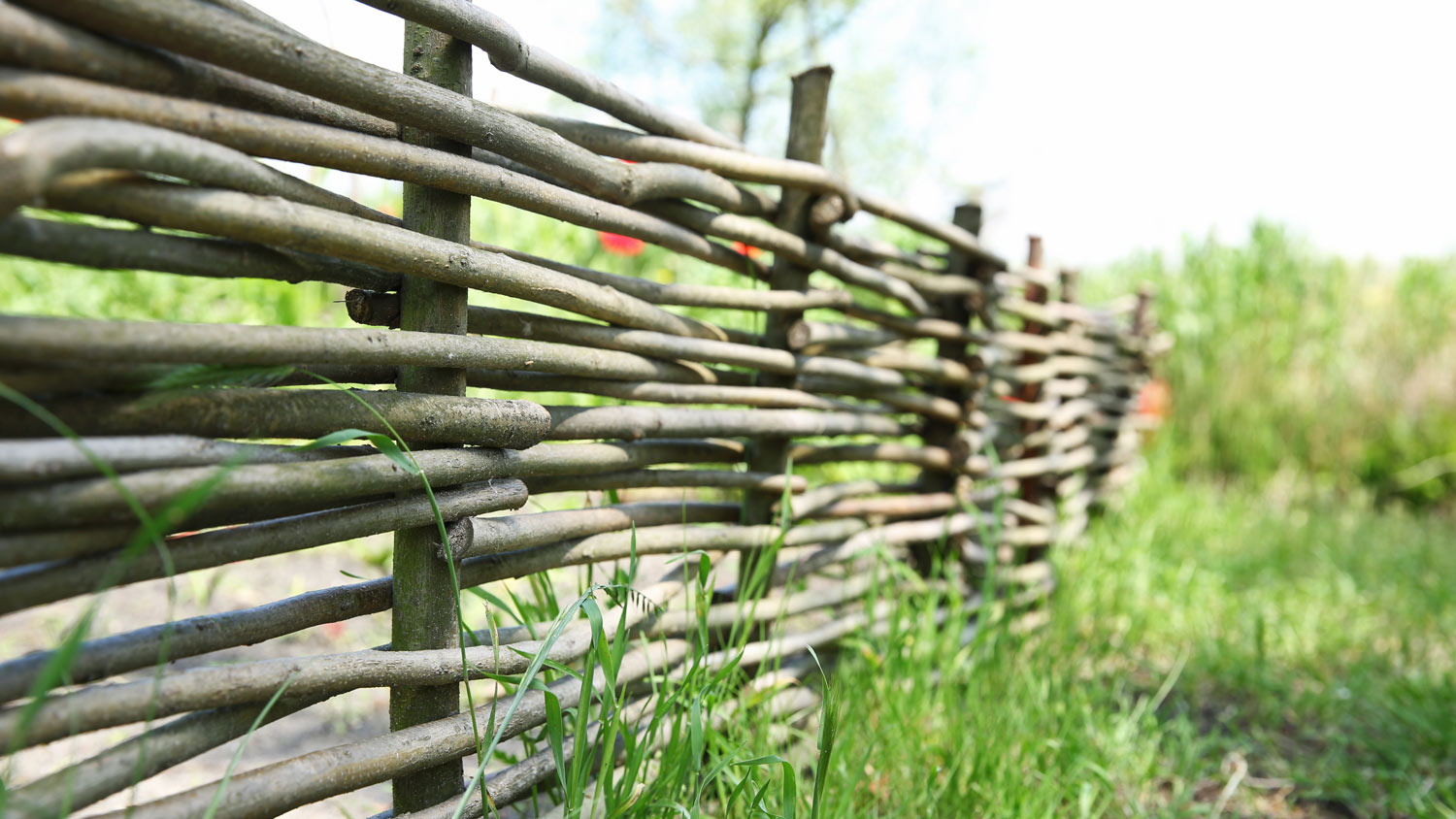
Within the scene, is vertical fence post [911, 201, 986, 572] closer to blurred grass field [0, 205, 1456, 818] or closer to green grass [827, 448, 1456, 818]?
blurred grass field [0, 205, 1456, 818]

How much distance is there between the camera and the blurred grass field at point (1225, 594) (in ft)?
6.54

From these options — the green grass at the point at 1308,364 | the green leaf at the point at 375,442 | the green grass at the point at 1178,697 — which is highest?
the green grass at the point at 1308,364

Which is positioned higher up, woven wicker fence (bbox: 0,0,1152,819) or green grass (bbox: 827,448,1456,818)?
woven wicker fence (bbox: 0,0,1152,819)

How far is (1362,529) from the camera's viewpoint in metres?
4.89

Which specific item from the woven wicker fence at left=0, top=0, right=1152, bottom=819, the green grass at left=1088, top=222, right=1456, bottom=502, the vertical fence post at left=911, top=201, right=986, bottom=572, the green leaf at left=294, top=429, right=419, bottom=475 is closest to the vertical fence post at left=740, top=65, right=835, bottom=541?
the woven wicker fence at left=0, top=0, right=1152, bottom=819

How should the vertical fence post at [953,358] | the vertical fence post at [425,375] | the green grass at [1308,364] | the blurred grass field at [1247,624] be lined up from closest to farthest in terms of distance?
the vertical fence post at [425,375]
the blurred grass field at [1247,624]
the vertical fence post at [953,358]
the green grass at [1308,364]

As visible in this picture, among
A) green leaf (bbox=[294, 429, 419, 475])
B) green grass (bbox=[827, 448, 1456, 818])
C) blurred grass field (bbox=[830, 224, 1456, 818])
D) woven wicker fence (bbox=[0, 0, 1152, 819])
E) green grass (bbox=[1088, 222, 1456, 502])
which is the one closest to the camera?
woven wicker fence (bbox=[0, 0, 1152, 819])

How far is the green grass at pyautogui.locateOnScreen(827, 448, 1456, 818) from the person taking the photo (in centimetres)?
186

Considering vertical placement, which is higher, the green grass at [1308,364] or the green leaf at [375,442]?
the green grass at [1308,364]

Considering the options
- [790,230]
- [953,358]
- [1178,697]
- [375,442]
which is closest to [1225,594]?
[1178,697]

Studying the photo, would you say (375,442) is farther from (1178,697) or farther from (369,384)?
(1178,697)

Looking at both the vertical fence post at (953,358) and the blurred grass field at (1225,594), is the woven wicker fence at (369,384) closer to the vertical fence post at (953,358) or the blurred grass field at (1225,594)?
the blurred grass field at (1225,594)

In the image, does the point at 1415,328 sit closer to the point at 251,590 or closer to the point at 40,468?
the point at 251,590

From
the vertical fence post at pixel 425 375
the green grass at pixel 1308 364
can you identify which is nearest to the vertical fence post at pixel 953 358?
the vertical fence post at pixel 425 375
